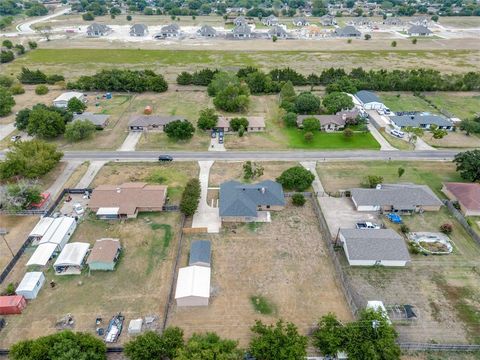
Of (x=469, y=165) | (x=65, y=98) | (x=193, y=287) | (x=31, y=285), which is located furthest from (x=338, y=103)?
(x=31, y=285)

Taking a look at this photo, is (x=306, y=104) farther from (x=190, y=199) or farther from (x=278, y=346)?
(x=278, y=346)

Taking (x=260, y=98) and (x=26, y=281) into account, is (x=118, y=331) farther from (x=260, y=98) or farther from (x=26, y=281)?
(x=260, y=98)

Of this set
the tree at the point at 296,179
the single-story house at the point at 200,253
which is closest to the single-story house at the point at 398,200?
the tree at the point at 296,179

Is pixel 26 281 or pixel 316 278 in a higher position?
pixel 26 281

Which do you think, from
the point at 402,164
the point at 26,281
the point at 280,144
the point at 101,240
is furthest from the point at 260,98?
the point at 26,281

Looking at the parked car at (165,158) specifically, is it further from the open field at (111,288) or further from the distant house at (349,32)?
the distant house at (349,32)

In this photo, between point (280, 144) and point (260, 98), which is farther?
point (260, 98)
